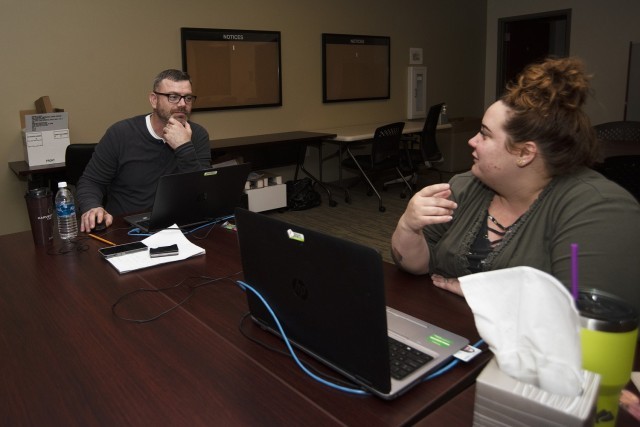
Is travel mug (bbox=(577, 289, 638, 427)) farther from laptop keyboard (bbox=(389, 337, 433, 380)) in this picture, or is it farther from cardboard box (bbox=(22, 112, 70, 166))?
cardboard box (bbox=(22, 112, 70, 166))

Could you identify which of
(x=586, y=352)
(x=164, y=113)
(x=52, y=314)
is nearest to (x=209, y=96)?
(x=164, y=113)

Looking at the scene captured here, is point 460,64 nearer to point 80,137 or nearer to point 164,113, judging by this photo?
point 80,137

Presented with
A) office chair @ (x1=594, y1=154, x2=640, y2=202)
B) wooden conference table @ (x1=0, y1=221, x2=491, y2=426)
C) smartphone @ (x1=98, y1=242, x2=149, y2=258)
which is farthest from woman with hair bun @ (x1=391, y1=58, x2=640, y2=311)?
office chair @ (x1=594, y1=154, x2=640, y2=202)

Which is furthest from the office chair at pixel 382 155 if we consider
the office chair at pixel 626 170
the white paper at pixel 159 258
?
the white paper at pixel 159 258

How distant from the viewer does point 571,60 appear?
1353 millimetres

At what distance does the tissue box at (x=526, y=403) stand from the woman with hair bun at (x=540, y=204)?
620mm

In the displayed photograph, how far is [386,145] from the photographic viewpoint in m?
5.27

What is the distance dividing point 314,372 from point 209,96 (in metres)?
4.38

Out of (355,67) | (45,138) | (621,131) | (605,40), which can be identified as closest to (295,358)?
(45,138)

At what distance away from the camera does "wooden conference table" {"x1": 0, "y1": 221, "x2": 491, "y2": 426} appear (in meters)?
0.90

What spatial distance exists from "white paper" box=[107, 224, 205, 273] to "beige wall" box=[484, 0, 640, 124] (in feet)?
18.6

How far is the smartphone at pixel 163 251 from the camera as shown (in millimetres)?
1692

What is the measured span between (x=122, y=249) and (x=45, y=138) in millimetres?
2536

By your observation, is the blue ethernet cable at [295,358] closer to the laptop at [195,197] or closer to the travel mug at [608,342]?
the travel mug at [608,342]
